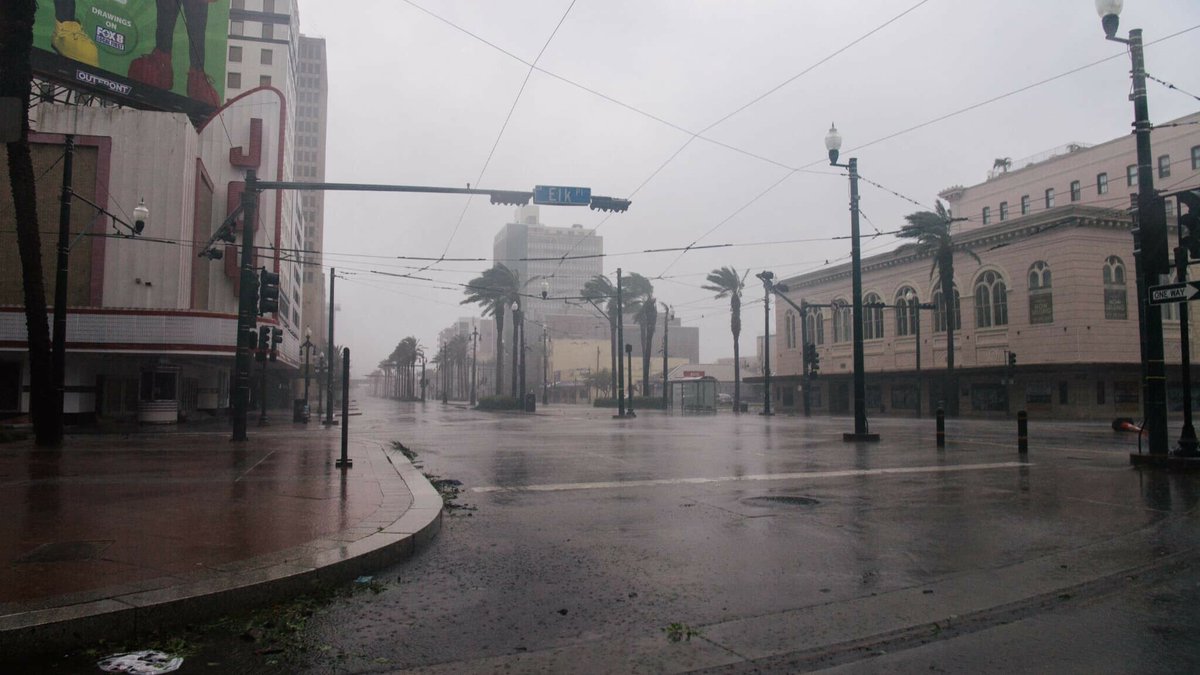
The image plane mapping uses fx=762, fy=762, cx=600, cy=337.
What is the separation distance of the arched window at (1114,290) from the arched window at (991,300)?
18.0 feet

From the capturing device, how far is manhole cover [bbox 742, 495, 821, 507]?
969cm

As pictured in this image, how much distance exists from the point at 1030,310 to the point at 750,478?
4324 cm

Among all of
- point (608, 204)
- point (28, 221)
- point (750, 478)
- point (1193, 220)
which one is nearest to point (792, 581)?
point (750, 478)

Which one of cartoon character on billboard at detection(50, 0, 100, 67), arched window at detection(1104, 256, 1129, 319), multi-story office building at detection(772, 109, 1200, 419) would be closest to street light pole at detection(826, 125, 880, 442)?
multi-story office building at detection(772, 109, 1200, 419)

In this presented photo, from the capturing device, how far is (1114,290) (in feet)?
152

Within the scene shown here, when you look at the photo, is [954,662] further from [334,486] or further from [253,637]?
[334,486]

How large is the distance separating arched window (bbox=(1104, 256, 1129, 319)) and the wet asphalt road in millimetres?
40740

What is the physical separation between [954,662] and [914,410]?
2226 inches

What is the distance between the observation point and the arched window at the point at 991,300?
164 ft

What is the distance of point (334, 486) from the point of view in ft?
33.5

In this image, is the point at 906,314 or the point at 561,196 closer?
the point at 561,196

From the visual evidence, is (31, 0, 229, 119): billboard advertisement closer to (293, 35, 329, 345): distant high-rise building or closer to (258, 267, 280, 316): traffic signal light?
(258, 267, 280, 316): traffic signal light

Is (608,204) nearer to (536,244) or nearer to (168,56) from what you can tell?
(168,56)

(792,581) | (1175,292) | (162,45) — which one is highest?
(162,45)
